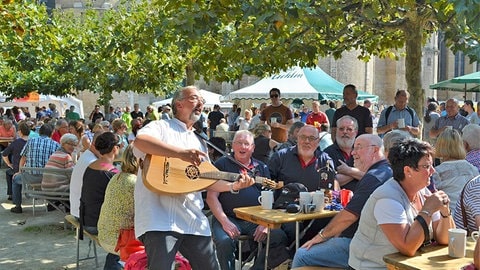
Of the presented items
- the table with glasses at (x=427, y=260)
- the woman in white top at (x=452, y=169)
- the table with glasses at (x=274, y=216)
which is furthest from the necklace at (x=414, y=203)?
the woman in white top at (x=452, y=169)

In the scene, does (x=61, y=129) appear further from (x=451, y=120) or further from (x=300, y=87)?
(x=451, y=120)

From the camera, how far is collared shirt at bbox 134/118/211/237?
378 centimetres

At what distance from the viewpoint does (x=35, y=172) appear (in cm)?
825

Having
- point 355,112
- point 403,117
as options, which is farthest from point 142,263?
point 403,117

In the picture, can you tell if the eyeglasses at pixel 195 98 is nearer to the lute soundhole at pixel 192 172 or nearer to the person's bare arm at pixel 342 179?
the lute soundhole at pixel 192 172

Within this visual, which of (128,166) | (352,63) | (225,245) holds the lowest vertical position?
(225,245)

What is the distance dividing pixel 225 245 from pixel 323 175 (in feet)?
3.52

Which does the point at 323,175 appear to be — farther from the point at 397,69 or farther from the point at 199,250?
the point at 397,69

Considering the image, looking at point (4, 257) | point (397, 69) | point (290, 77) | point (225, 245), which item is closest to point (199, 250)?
point (225, 245)

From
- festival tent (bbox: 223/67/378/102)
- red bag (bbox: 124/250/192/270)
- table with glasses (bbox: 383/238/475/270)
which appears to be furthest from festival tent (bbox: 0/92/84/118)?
table with glasses (bbox: 383/238/475/270)

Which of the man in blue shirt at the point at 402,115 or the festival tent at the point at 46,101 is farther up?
the festival tent at the point at 46,101

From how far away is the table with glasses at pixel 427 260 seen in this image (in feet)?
10.2

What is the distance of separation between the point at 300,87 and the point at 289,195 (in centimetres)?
1019

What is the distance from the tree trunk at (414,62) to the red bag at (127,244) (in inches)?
196
